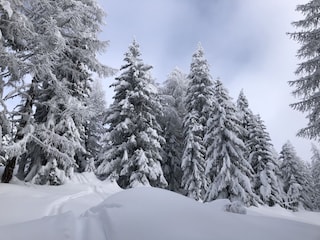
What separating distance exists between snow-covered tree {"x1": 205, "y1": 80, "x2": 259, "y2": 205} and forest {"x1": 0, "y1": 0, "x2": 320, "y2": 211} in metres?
0.07

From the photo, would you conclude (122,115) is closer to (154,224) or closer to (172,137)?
(172,137)

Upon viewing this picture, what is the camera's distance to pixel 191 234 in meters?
3.96

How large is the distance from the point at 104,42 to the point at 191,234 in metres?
14.0

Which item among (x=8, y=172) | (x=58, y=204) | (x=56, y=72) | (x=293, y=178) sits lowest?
(x=58, y=204)

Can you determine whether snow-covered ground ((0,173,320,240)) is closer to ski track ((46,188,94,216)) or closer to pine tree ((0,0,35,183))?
ski track ((46,188,94,216))

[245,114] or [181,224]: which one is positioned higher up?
[245,114]

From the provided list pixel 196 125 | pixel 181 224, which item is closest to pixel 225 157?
pixel 196 125

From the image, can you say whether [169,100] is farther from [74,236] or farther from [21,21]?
[74,236]

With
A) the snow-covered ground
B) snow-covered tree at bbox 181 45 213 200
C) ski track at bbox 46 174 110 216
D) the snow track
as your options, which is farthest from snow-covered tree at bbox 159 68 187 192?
the snow-covered ground

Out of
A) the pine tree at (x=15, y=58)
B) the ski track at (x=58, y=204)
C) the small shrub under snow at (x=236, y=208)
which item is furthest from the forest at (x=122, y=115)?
the small shrub under snow at (x=236, y=208)

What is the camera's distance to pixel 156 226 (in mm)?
4367

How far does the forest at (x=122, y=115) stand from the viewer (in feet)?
38.0

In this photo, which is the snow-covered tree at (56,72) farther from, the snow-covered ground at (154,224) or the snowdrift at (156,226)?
the snowdrift at (156,226)

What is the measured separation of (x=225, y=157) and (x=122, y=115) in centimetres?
805
